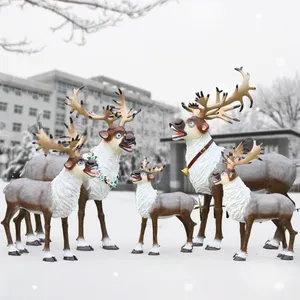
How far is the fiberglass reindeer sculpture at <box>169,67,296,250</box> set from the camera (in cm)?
487

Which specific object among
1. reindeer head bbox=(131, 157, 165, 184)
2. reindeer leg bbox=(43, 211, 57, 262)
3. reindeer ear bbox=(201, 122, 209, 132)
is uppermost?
reindeer ear bbox=(201, 122, 209, 132)

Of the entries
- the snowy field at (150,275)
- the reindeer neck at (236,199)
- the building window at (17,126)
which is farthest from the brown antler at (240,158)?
the building window at (17,126)

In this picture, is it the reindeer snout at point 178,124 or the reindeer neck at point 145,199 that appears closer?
the reindeer neck at point 145,199

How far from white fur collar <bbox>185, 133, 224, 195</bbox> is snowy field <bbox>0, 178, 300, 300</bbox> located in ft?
2.81

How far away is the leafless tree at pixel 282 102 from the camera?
27172 millimetres

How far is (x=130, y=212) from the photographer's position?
8.93 m

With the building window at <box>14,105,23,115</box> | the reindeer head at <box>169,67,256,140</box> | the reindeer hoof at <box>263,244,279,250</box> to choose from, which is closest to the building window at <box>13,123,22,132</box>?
the building window at <box>14,105,23,115</box>

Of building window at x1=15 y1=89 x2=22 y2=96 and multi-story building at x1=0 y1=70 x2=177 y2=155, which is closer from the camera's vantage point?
multi-story building at x1=0 y1=70 x2=177 y2=155

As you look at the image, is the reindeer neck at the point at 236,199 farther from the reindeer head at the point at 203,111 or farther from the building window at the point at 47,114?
the building window at the point at 47,114

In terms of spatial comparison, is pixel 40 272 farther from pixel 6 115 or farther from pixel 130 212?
pixel 6 115

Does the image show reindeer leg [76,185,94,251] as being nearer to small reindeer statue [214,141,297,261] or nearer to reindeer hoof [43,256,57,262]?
reindeer hoof [43,256,57,262]

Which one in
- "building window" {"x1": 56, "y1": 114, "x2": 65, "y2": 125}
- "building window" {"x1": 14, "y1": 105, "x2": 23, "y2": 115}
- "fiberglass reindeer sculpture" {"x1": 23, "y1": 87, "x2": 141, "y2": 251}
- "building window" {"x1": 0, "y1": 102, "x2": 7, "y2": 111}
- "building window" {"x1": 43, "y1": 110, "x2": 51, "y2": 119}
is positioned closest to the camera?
"fiberglass reindeer sculpture" {"x1": 23, "y1": 87, "x2": 141, "y2": 251}

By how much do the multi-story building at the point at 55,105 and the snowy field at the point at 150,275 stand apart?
2360 centimetres

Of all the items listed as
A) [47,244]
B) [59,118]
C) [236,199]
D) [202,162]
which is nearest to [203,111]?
[202,162]
